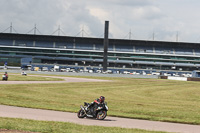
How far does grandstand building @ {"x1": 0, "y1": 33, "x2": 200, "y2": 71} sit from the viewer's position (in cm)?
16050

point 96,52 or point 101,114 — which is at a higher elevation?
point 96,52

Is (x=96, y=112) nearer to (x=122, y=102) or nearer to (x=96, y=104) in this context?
(x=96, y=104)

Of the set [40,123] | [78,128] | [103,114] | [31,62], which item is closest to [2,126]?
[40,123]

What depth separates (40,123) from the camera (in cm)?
1627

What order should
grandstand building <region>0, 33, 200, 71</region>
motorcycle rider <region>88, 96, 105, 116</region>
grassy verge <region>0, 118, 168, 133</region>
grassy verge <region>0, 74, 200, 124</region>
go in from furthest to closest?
grandstand building <region>0, 33, 200, 71</region>, grassy verge <region>0, 74, 200, 124</region>, motorcycle rider <region>88, 96, 105, 116</region>, grassy verge <region>0, 118, 168, 133</region>

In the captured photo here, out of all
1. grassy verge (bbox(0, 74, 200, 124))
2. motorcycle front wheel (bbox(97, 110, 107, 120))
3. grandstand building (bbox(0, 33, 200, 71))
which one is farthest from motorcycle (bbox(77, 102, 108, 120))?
grandstand building (bbox(0, 33, 200, 71))

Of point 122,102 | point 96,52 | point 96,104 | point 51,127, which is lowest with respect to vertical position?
point 122,102

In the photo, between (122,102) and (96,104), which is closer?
(96,104)

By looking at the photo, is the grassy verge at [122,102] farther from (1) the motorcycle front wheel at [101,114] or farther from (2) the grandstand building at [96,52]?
(2) the grandstand building at [96,52]

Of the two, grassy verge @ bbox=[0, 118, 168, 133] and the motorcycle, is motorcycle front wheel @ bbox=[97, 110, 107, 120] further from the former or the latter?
grassy verge @ bbox=[0, 118, 168, 133]

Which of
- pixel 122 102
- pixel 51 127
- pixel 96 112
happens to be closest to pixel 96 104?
pixel 96 112

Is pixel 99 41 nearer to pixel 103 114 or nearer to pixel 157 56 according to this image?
pixel 157 56

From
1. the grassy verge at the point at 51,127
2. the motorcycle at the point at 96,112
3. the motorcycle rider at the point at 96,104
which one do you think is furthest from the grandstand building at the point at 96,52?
the grassy verge at the point at 51,127

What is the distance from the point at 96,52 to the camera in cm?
16212
